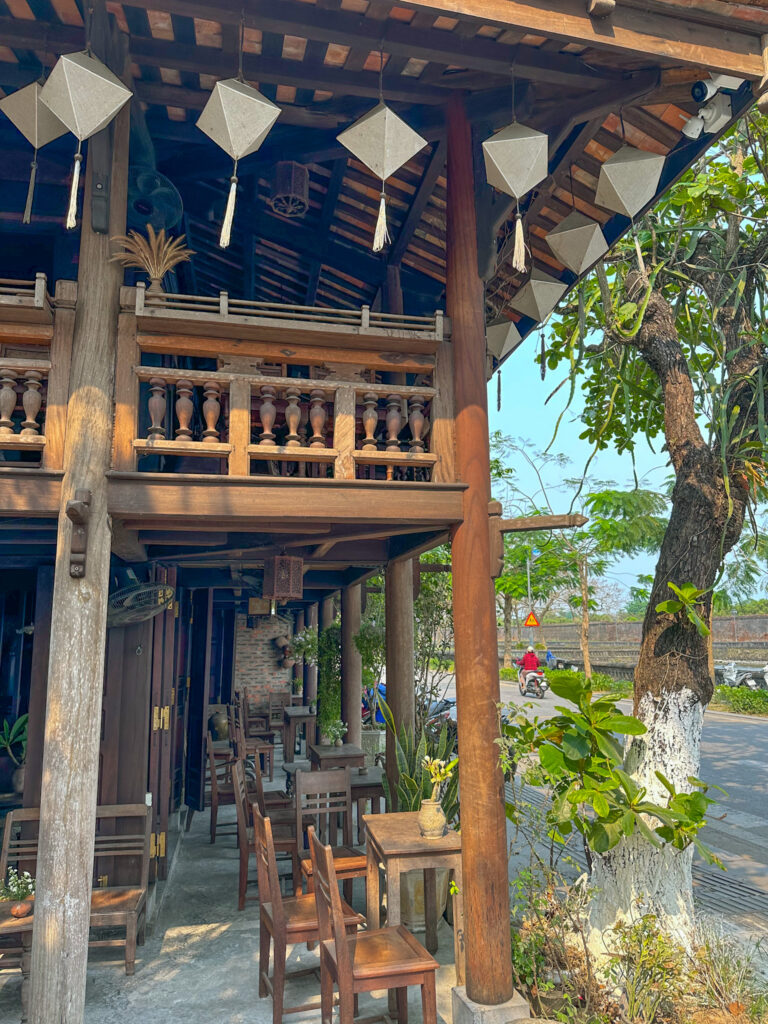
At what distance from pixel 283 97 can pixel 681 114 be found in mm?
2496

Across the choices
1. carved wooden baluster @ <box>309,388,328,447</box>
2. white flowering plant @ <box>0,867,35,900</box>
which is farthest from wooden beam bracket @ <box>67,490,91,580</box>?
white flowering plant @ <box>0,867,35,900</box>

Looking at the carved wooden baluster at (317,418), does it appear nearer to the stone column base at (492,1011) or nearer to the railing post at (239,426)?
the railing post at (239,426)

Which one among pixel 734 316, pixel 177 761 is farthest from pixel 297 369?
pixel 177 761

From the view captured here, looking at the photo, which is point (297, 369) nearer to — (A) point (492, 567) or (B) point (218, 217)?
(B) point (218, 217)

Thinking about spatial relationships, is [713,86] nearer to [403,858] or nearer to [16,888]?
[403,858]

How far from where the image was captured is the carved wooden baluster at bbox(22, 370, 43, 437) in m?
3.65

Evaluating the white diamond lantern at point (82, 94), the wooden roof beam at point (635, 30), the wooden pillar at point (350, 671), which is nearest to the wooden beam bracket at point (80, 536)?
the white diamond lantern at point (82, 94)

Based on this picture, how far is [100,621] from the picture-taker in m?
3.57

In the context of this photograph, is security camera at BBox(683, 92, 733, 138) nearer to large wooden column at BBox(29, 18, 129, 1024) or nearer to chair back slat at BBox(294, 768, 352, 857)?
large wooden column at BBox(29, 18, 129, 1024)

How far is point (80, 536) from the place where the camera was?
3.52 m

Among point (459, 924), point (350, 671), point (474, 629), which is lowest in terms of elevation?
point (459, 924)

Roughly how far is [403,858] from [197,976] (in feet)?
5.59

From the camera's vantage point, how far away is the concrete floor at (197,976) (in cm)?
408

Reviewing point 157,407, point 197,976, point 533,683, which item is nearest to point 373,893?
point 197,976
